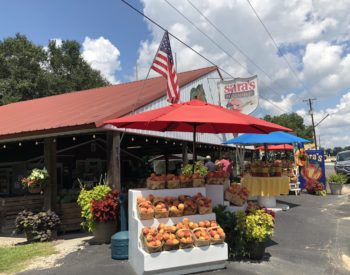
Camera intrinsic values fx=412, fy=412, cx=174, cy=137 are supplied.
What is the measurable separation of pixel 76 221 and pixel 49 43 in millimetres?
43690

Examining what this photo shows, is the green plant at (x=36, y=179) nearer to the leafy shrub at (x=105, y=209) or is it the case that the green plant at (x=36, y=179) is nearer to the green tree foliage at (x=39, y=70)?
the leafy shrub at (x=105, y=209)

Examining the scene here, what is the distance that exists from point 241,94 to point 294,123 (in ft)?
221

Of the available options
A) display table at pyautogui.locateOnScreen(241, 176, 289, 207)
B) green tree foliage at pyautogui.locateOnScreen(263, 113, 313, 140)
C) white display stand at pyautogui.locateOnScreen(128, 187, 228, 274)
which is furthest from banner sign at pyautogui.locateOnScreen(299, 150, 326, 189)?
green tree foliage at pyautogui.locateOnScreen(263, 113, 313, 140)

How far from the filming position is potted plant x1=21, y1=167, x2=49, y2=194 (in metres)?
10.1

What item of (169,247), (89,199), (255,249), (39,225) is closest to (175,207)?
(169,247)

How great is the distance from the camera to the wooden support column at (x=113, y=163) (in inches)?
369

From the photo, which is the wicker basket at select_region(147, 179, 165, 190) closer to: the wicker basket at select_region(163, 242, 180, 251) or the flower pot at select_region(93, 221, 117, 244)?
the wicker basket at select_region(163, 242, 180, 251)

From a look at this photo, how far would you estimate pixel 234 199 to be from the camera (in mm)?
7750

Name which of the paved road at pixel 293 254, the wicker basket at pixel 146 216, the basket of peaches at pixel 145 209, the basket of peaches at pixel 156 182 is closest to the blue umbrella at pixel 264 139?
the paved road at pixel 293 254

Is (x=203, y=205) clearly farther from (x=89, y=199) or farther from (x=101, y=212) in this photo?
(x=89, y=199)

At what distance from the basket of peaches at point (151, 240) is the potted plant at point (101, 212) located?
2331 mm

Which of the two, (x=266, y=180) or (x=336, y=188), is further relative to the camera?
(x=336, y=188)

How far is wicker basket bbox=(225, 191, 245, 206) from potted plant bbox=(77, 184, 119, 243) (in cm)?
239

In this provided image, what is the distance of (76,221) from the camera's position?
10680mm
